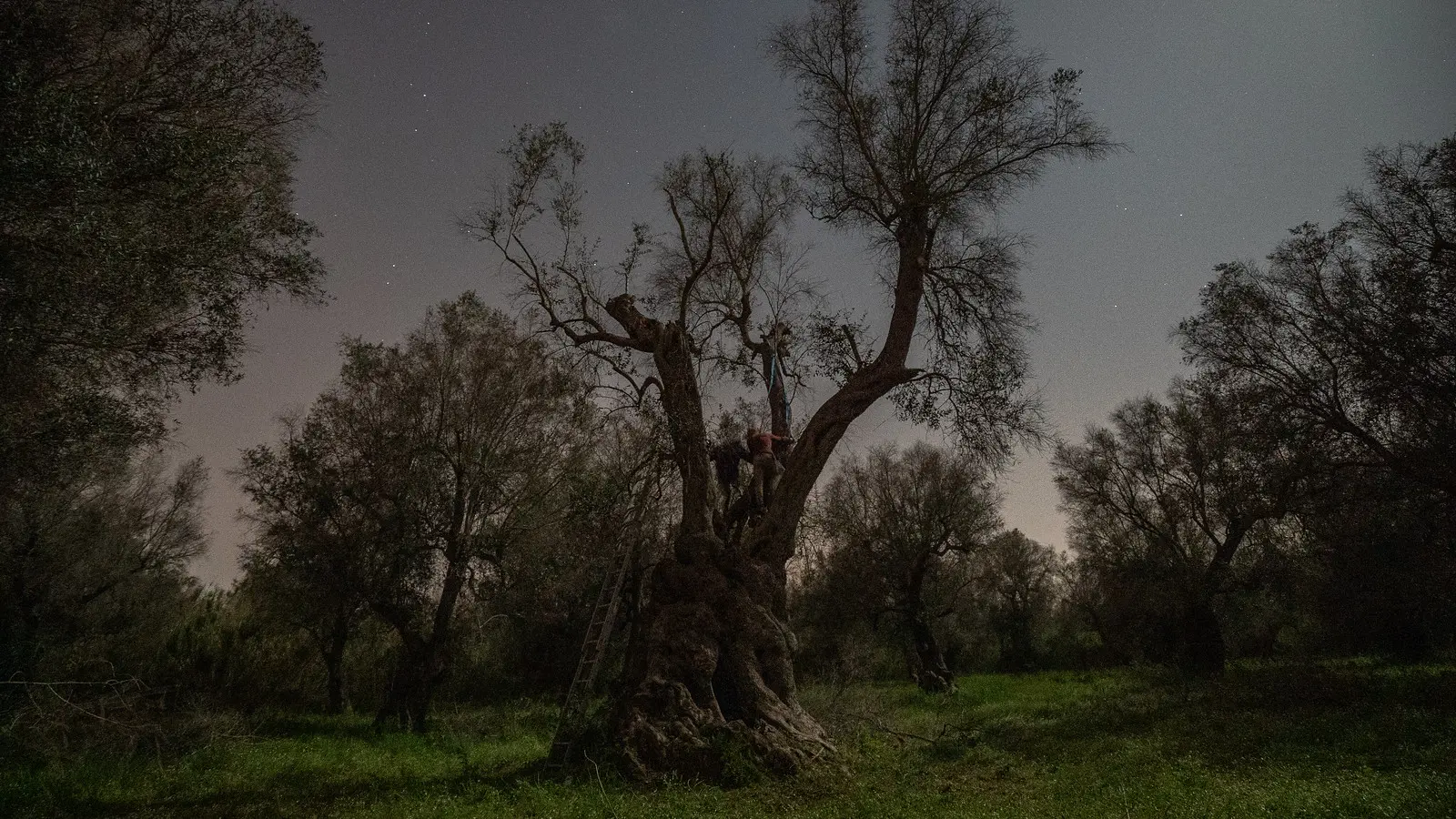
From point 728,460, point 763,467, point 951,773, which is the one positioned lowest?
point 951,773

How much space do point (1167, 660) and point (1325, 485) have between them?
13167 mm

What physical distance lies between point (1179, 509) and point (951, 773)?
69.4ft

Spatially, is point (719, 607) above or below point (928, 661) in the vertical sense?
above

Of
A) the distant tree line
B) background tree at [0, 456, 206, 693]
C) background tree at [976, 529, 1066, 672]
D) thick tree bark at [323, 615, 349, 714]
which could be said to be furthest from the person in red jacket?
background tree at [976, 529, 1066, 672]

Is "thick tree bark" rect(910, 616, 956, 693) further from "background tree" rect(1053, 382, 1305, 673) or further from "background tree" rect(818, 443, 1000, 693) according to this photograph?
"background tree" rect(1053, 382, 1305, 673)

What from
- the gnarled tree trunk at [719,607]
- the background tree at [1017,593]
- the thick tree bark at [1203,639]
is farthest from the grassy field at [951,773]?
the background tree at [1017,593]

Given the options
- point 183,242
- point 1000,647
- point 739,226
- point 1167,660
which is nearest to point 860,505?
point 1167,660

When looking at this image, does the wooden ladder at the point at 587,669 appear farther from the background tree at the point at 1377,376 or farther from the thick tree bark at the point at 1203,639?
the thick tree bark at the point at 1203,639

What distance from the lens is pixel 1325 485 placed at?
15.2 meters

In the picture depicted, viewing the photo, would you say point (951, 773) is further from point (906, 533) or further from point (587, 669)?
point (906, 533)

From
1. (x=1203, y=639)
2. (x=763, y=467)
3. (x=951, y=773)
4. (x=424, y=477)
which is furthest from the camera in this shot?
(x=1203, y=639)

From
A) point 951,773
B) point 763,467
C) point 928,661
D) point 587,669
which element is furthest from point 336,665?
point 928,661

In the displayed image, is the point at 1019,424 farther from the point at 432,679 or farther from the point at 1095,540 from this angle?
the point at 1095,540

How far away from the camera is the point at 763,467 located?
11938 millimetres
